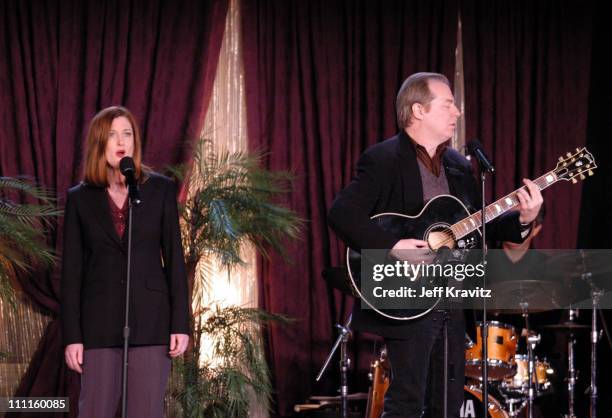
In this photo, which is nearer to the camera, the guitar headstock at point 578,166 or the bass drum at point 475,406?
the guitar headstock at point 578,166

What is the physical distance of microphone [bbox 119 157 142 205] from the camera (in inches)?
135

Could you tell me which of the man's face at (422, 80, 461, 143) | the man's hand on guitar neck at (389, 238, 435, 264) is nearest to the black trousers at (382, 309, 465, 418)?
the man's hand on guitar neck at (389, 238, 435, 264)

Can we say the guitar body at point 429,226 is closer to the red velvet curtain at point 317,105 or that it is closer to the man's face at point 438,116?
the man's face at point 438,116

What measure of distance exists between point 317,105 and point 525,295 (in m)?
2.04

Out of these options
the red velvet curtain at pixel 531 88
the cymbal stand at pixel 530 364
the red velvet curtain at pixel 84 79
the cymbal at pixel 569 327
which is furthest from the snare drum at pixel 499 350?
the red velvet curtain at pixel 84 79

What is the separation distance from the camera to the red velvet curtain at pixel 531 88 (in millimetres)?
6727

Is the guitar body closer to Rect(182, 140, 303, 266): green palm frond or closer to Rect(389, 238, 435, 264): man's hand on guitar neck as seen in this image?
Rect(389, 238, 435, 264): man's hand on guitar neck

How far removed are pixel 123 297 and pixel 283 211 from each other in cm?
207

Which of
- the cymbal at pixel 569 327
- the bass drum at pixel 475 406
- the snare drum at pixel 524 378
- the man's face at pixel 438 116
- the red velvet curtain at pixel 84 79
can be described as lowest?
the bass drum at pixel 475 406

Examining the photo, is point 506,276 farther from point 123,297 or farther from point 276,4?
point 123,297

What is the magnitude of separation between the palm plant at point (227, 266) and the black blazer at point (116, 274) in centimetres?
149

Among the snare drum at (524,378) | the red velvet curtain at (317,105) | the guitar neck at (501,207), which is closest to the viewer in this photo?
the guitar neck at (501,207)

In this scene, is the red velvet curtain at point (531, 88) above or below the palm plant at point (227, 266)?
above

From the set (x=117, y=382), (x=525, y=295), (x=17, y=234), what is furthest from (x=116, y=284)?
(x=525, y=295)
